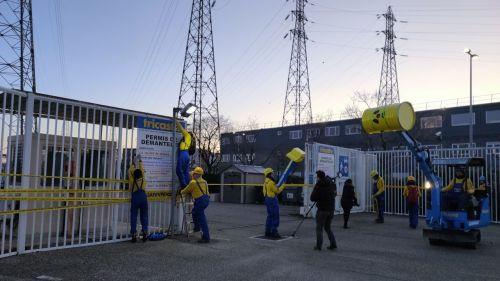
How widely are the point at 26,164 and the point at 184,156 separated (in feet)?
12.6

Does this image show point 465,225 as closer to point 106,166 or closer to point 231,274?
point 231,274

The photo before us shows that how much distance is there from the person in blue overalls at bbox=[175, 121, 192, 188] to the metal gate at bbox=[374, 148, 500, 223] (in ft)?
32.9

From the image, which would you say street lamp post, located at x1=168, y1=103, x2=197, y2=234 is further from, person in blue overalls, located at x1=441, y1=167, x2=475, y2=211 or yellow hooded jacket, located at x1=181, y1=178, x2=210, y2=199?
person in blue overalls, located at x1=441, y1=167, x2=475, y2=211

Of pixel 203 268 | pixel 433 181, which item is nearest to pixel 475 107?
pixel 433 181

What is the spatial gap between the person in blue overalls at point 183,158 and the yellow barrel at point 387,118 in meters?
4.48

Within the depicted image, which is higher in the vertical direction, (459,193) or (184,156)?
(184,156)

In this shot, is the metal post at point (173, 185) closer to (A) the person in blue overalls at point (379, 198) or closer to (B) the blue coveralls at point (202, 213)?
(B) the blue coveralls at point (202, 213)

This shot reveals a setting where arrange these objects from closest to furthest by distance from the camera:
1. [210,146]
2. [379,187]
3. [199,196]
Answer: [199,196], [379,187], [210,146]

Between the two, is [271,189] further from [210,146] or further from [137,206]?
[210,146]

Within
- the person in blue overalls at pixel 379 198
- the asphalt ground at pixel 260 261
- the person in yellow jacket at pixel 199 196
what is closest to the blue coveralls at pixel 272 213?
the asphalt ground at pixel 260 261

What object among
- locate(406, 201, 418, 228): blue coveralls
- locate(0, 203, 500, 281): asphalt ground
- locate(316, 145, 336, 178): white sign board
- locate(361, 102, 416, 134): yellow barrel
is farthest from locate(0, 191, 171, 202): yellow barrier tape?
locate(406, 201, 418, 228): blue coveralls

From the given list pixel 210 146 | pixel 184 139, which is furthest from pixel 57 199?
pixel 210 146

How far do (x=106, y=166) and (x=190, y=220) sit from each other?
283 cm

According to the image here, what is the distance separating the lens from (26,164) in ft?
27.8
